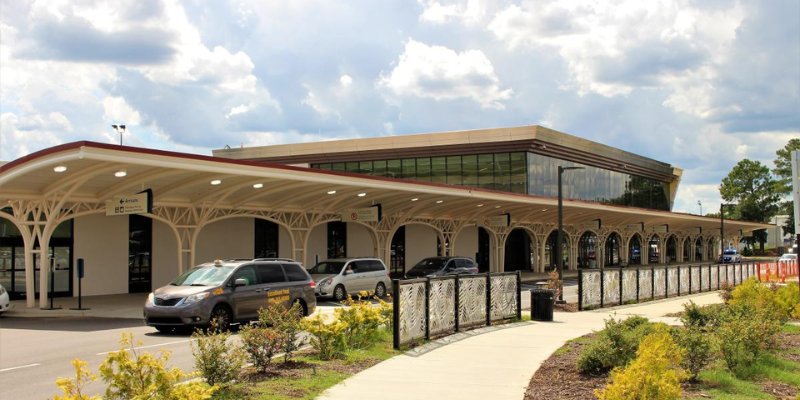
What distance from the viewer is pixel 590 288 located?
842 inches

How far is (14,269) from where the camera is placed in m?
25.8

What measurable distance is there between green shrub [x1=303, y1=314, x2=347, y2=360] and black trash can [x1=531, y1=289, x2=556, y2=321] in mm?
7971

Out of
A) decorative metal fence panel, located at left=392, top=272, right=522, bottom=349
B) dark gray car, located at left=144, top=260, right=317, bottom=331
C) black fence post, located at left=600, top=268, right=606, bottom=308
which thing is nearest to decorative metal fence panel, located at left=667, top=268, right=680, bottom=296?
black fence post, located at left=600, top=268, right=606, bottom=308

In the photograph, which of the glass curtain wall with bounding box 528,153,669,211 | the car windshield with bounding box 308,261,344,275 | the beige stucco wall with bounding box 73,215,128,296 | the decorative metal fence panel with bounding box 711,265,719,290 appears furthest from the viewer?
the glass curtain wall with bounding box 528,153,669,211

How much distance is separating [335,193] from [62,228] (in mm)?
10379

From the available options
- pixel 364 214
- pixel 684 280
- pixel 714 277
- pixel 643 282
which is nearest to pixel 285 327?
pixel 643 282

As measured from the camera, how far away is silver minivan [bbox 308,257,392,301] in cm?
2455

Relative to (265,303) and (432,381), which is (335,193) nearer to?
(265,303)

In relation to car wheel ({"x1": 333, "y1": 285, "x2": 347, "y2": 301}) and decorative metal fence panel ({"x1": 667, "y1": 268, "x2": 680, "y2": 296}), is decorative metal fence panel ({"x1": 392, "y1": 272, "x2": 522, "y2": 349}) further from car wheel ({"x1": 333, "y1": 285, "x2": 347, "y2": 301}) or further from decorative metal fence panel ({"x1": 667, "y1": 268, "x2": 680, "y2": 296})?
decorative metal fence panel ({"x1": 667, "y1": 268, "x2": 680, "y2": 296})

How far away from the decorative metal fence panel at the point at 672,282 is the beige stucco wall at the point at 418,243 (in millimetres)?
18601

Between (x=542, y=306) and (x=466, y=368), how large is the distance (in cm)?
808

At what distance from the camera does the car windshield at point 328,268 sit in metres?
25.5

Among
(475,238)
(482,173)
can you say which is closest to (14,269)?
(475,238)

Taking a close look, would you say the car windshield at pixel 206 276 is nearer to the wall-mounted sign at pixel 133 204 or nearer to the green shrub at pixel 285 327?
the wall-mounted sign at pixel 133 204
